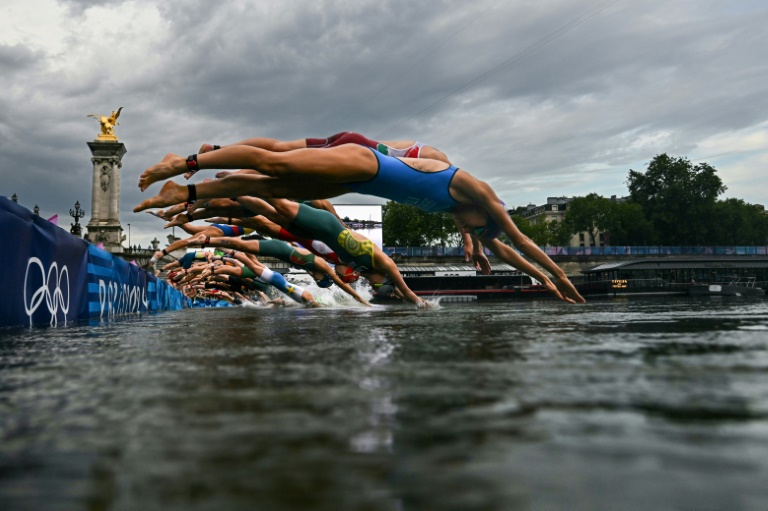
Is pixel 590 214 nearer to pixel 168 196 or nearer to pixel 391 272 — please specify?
pixel 391 272

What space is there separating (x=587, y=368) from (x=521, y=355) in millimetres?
405

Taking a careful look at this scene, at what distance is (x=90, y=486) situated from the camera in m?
0.77

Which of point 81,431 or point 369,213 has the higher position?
point 369,213

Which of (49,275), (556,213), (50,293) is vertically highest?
(556,213)

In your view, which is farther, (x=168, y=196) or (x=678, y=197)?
(x=678, y=197)

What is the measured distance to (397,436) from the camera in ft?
3.16

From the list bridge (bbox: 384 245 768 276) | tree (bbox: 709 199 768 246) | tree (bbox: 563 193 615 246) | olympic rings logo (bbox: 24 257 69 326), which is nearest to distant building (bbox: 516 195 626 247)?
tree (bbox: 563 193 615 246)

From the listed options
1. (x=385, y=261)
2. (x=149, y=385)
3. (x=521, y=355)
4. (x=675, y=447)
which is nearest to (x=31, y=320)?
(x=149, y=385)

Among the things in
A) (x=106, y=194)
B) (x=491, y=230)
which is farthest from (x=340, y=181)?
(x=106, y=194)

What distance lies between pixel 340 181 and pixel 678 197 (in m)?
73.1

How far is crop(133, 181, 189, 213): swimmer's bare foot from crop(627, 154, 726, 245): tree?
73309mm

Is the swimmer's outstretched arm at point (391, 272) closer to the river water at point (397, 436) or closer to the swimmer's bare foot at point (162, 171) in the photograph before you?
the swimmer's bare foot at point (162, 171)

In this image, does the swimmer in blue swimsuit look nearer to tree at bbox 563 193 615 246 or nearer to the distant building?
tree at bbox 563 193 615 246

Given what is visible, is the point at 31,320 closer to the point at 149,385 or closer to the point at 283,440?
the point at 149,385
